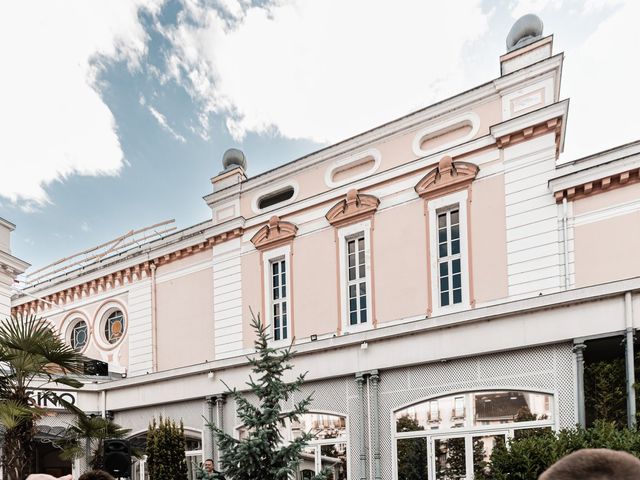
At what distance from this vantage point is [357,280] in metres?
16.5

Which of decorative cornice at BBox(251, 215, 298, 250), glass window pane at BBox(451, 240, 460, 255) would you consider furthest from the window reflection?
decorative cornice at BBox(251, 215, 298, 250)

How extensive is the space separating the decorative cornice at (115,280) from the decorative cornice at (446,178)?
258 inches

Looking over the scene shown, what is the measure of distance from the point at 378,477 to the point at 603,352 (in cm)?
548

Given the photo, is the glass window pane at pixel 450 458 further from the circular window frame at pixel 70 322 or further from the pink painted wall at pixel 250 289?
the circular window frame at pixel 70 322

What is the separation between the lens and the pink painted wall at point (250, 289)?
712 inches

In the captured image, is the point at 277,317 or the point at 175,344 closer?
the point at 277,317

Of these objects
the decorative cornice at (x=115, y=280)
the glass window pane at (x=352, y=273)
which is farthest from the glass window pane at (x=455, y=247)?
the decorative cornice at (x=115, y=280)

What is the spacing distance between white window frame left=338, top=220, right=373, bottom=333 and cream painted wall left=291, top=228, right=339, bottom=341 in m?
0.22

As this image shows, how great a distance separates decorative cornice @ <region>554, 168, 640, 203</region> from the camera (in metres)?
12.9

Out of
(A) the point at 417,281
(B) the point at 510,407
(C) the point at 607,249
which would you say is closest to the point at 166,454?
(A) the point at 417,281

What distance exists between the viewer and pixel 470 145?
14859 mm

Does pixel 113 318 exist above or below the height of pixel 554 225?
below

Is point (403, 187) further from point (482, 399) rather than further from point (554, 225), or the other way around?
point (482, 399)

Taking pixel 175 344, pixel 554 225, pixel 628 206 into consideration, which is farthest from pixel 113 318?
pixel 628 206
